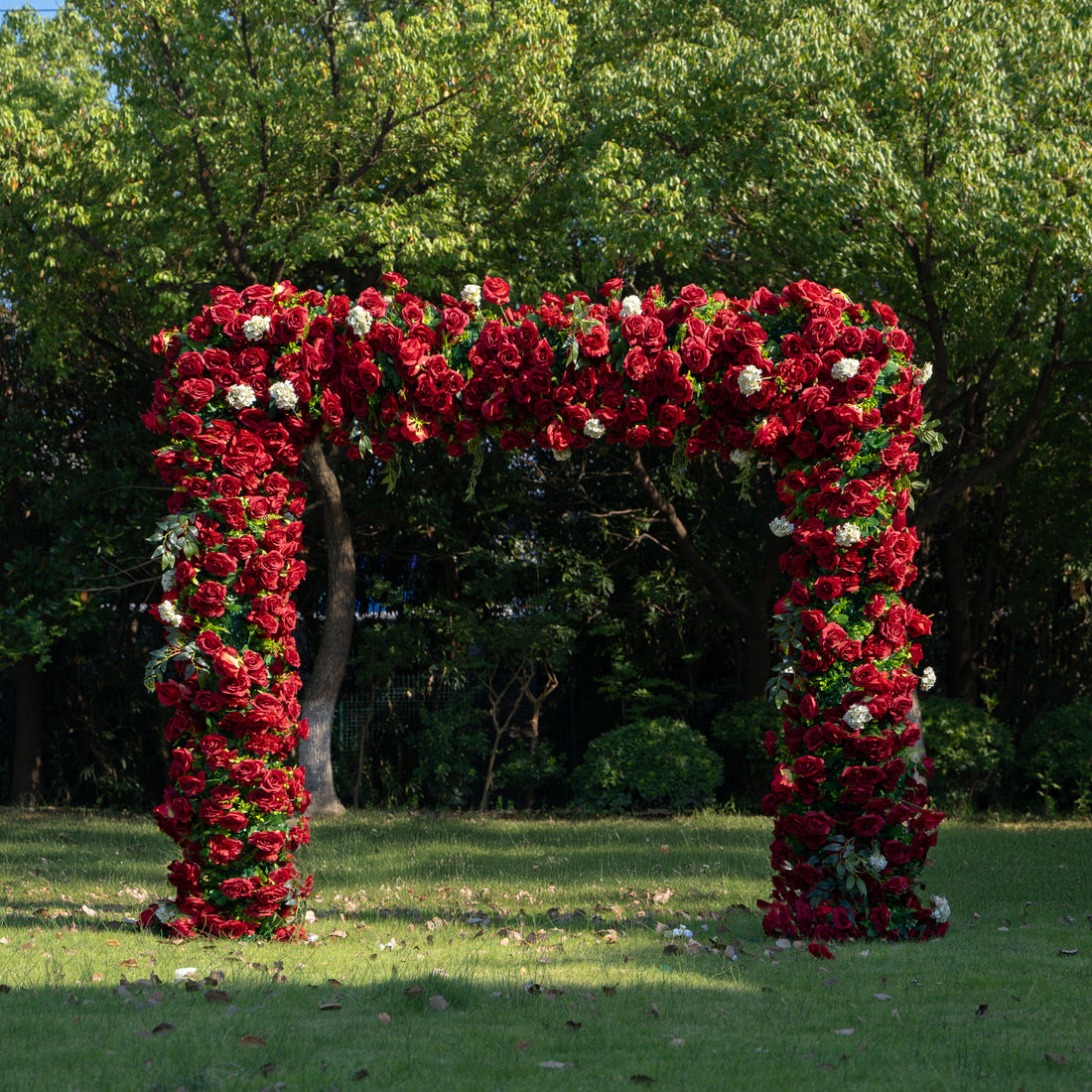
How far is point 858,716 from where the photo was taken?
5.54m

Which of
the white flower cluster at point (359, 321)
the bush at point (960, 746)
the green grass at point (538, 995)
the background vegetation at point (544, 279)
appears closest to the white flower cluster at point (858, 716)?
the green grass at point (538, 995)

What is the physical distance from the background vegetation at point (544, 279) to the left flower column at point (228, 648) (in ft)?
9.92

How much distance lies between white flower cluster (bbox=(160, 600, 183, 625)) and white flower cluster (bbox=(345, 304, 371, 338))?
1678 millimetres

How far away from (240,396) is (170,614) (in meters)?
1.15

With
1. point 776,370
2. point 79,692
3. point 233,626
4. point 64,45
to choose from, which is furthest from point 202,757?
point 64,45

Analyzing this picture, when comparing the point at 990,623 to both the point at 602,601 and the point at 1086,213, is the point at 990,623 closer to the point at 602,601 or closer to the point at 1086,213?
the point at 602,601

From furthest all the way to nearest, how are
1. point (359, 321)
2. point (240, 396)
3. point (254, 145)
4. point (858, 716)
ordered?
point (254, 145) < point (359, 321) < point (240, 396) < point (858, 716)

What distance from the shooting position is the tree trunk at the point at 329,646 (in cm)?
1182

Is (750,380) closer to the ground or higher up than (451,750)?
higher up

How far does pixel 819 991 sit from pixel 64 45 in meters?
12.4

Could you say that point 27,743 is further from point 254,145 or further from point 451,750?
point 254,145

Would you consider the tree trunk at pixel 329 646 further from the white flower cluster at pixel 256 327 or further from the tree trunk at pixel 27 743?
the white flower cluster at pixel 256 327

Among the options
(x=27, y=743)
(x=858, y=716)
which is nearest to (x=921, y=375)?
(x=858, y=716)

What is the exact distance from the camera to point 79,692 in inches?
541
